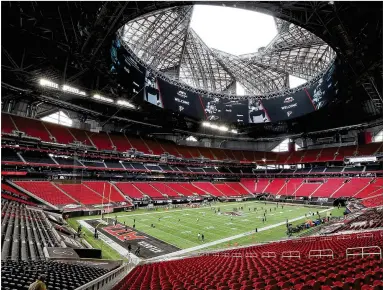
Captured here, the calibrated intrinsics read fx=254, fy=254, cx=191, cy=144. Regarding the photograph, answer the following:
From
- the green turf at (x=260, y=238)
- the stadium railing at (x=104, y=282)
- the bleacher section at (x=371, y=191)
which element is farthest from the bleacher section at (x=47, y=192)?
the bleacher section at (x=371, y=191)

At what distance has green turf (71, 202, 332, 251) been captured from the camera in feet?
91.3

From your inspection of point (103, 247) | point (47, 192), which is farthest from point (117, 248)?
point (47, 192)

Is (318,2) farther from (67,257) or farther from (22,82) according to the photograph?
(22,82)

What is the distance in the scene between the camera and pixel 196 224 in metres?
34.1

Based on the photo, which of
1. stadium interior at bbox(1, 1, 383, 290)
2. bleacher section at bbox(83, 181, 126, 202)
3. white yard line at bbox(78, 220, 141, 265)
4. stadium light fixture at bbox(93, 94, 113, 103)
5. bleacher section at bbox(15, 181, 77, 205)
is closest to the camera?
stadium interior at bbox(1, 1, 383, 290)

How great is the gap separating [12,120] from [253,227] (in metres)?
43.9

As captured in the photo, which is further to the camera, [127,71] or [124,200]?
[124,200]

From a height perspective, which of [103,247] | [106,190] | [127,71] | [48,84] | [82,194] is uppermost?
[127,71]

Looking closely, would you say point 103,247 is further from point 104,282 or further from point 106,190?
point 106,190

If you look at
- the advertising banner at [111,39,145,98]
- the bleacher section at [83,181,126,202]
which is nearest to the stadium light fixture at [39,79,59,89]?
the advertising banner at [111,39,145,98]

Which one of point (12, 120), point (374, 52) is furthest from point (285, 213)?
point (12, 120)

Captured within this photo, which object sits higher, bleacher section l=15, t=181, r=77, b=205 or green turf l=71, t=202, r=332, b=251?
bleacher section l=15, t=181, r=77, b=205

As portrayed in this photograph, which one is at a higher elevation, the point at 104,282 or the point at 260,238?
the point at 104,282

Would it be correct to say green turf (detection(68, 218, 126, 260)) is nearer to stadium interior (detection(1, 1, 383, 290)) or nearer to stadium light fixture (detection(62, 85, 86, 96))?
stadium interior (detection(1, 1, 383, 290))
